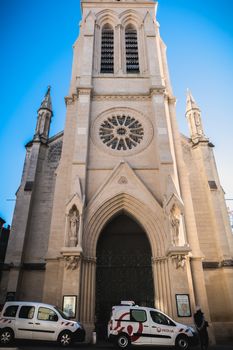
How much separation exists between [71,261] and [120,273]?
3103 millimetres

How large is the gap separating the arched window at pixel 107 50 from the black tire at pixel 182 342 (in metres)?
17.1

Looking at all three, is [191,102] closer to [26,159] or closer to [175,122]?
[175,122]

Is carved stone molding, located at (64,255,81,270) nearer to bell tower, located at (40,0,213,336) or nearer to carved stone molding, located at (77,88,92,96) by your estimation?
bell tower, located at (40,0,213,336)

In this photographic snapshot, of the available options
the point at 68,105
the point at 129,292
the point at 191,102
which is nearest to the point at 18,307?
the point at 129,292

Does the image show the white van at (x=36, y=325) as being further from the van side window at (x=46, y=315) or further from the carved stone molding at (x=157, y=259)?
the carved stone molding at (x=157, y=259)

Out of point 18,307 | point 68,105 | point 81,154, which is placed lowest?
point 18,307

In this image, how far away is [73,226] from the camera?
12633 millimetres

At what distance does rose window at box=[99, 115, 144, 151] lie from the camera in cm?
1648

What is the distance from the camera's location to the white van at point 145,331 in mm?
8391

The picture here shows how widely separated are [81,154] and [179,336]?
978 cm

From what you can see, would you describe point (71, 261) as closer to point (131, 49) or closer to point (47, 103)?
point (47, 103)

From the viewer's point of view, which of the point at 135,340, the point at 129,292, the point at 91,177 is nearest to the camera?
the point at 135,340

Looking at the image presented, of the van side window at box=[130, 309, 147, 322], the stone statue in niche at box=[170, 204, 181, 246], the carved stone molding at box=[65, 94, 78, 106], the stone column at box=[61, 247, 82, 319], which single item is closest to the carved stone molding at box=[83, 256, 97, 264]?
the stone column at box=[61, 247, 82, 319]

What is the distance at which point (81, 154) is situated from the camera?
15.1 meters
